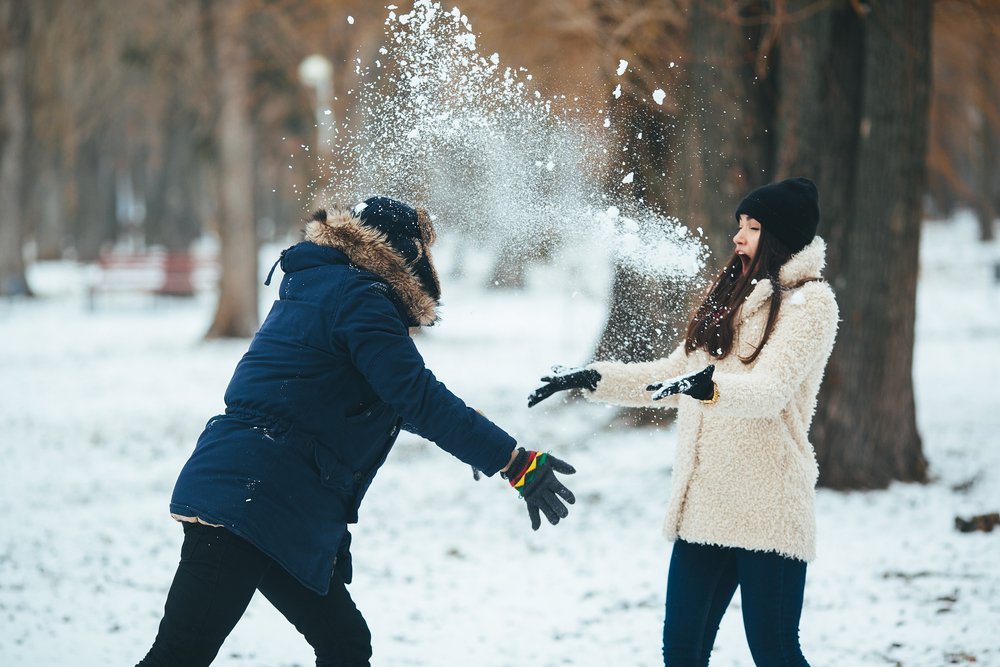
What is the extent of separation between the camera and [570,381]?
3.20m

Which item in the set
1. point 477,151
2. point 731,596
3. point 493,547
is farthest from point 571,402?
point 731,596

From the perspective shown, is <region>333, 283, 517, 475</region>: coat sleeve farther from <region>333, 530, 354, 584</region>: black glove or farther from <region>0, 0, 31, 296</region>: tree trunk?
<region>0, 0, 31, 296</region>: tree trunk

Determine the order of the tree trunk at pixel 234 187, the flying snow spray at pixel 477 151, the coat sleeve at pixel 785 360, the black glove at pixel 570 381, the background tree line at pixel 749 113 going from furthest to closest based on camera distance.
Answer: the tree trunk at pixel 234 187 → the background tree line at pixel 749 113 → the flying snow spray at pixel 477 151 → the black glove at pixel 570 381 → the coat sleeve at pixel 785 360

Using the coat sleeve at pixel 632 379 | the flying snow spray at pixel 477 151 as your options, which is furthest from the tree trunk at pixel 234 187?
the coat sleeve at pixel 632 379

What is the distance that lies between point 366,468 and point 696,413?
0.95m

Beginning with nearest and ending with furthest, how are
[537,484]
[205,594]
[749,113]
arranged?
[205,594], [537,484], [749,113]

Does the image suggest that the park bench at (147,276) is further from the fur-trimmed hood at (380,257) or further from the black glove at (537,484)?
the black glove at (537,484)

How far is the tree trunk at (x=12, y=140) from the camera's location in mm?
21219

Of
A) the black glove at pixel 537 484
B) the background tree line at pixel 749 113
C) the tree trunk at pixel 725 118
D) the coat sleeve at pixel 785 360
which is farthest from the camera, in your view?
the tree trunk at pixel 725 118

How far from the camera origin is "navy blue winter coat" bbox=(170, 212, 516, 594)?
269 centimetres

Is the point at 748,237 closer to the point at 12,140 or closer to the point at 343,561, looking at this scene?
the point at 343,561

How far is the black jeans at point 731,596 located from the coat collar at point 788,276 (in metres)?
0.68

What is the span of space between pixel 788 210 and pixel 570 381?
81cm

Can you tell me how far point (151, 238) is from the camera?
39781 millimetres
